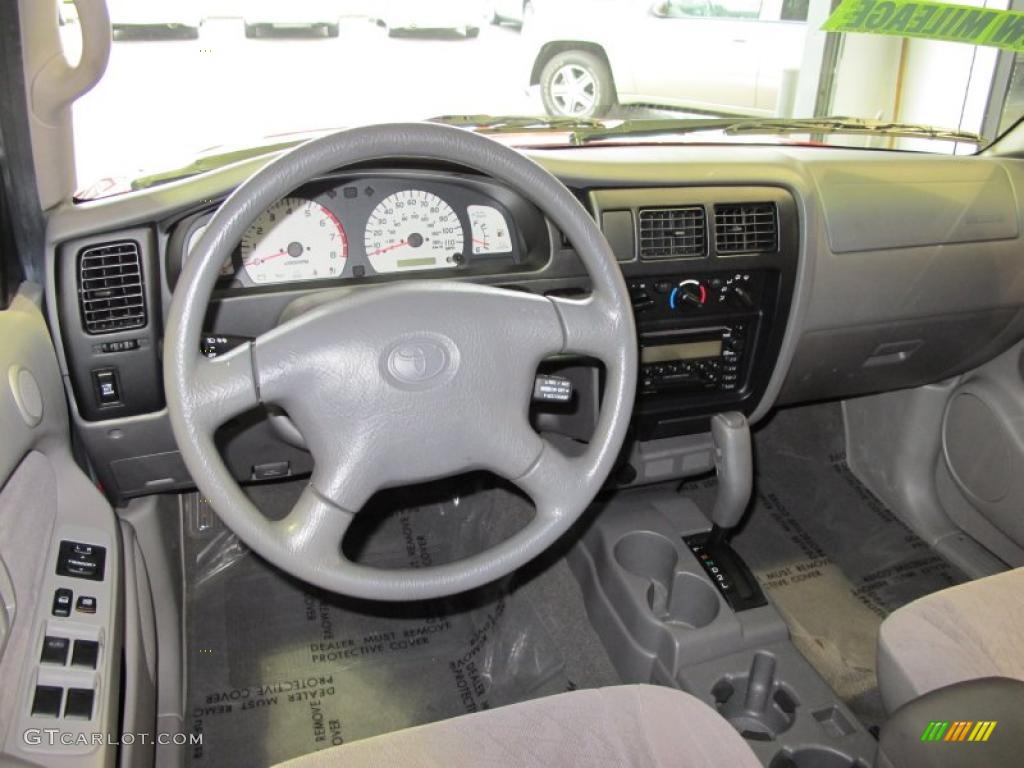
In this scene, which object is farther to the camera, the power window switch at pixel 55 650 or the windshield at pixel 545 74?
the windshield at pixel 545 74

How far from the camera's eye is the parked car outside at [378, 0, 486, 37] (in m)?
2.00

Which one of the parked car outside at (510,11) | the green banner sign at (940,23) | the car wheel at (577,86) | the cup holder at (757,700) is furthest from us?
the parked car outside at (510,11)

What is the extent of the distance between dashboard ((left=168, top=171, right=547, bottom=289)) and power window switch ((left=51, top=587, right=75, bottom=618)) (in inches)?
22.2

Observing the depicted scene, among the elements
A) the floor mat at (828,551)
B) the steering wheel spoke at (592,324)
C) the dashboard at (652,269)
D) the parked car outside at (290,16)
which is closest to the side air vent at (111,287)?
the dashboard at (652,269)

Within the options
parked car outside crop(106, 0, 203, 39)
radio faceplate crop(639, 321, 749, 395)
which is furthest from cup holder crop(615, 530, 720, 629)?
parked car outside crop(106, 0, 203, 39)

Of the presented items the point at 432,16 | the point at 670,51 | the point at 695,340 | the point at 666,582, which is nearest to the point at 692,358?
the point at 695,340

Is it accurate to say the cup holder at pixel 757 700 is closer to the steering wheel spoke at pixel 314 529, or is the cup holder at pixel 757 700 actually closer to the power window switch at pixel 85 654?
the steering wheel spoke at pixel 314 529

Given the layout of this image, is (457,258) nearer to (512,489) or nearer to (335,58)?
(335,58)

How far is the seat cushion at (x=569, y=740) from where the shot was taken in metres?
1.12

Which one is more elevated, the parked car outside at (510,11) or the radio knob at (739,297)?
the parked car outside at (510,11)

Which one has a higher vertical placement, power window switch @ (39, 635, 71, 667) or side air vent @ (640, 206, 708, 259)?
side air vent @ (640, 206, 708, 259)

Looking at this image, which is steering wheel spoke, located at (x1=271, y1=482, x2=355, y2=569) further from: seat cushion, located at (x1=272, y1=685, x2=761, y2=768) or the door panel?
the door panel

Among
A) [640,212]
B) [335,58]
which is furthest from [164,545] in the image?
[640,212]

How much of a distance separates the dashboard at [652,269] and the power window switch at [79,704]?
54 centimetres
